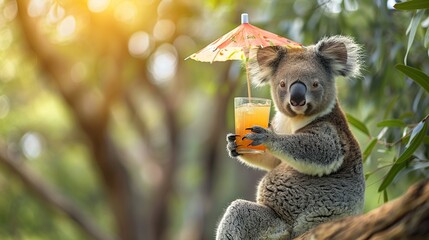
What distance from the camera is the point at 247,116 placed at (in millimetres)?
2795

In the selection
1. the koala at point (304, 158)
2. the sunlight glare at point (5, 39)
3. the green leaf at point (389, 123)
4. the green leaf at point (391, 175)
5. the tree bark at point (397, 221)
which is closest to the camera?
the tree bark at point (397, 221)

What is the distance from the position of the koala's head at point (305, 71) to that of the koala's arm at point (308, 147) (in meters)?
0.12

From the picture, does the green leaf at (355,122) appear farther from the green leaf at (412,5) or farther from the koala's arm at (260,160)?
the green leaf at (412,5)

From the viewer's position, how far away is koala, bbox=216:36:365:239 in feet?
9.32

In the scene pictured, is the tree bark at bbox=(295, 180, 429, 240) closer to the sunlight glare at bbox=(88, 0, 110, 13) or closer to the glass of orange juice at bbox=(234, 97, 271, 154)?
the glass of orange juice at bbox=(234, 97, 271, 154)

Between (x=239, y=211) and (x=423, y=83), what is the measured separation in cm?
88

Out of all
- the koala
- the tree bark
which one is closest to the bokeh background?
the koala

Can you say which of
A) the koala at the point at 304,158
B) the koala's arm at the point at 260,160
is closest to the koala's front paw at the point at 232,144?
the koala at the point at 304,158

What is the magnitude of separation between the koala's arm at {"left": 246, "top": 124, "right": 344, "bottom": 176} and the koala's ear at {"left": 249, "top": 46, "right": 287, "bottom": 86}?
367 millimetres

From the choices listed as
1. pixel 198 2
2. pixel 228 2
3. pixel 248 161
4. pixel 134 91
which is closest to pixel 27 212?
pixel 134 91

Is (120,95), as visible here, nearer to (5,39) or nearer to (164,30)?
(164,30)

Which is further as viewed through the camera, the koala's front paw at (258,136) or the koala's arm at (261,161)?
the koala's arm at (261,161)

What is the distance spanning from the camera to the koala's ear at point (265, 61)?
3.13 m

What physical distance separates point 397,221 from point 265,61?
1.29m
